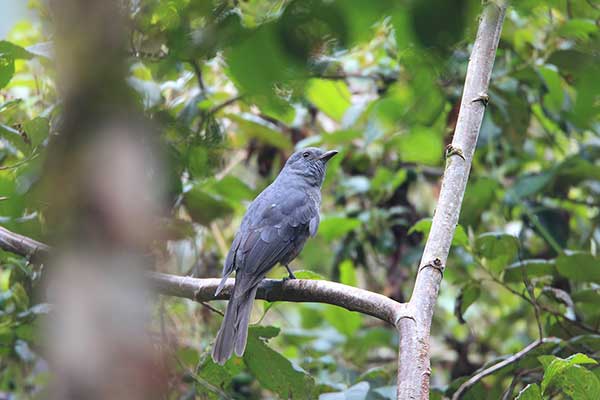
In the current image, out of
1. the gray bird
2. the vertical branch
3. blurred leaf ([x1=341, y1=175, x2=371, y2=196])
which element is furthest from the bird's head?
the vertical branch

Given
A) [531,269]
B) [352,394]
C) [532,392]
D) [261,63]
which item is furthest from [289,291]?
[261,63]

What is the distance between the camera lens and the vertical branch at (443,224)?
227 centimetres

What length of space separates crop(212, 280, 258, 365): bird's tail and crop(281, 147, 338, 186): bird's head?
4.93 ft

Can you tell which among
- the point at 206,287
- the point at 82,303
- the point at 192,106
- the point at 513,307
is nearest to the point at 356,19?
the point at 82,303

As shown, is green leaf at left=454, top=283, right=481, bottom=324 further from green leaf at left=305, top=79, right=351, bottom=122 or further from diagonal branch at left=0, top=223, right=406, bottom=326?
green leaf at left=305, top=79, right=351, bottom=122

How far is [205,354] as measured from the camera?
3.54m

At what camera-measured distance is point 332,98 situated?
5336 millimetres

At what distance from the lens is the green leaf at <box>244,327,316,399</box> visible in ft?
10.9

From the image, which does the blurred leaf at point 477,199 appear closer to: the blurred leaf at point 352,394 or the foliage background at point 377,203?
the foliage background at point 377,203

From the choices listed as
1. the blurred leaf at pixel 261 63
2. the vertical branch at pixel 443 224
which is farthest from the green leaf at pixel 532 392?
the blurred leaf at pixel 261 63

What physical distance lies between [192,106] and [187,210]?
694mm

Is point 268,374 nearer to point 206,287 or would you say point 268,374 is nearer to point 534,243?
point 206,287

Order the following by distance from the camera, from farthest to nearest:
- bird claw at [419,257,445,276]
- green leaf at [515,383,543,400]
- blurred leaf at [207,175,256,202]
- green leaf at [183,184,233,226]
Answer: blurred leaf at [207,175,256,202], green leaf at [183,184,233,226], green leaf at [515,383,543,400], bird claw at [419,257,445,276]

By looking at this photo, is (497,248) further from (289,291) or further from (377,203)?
(377,203)
